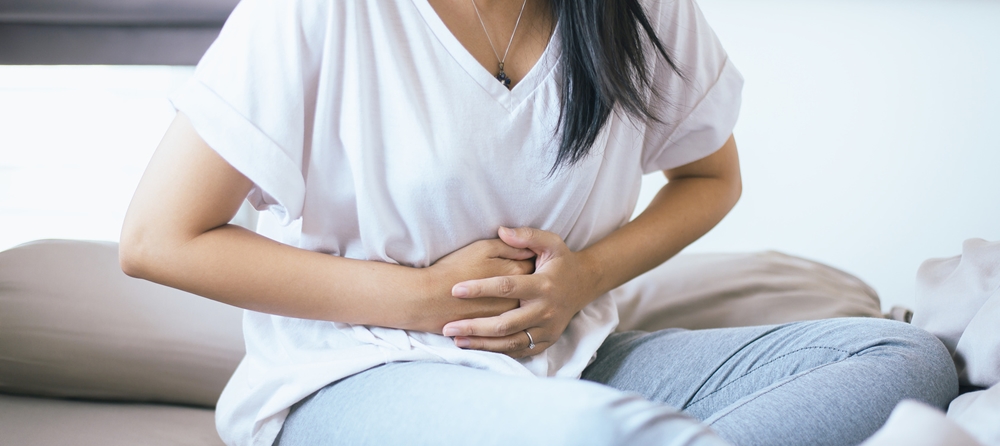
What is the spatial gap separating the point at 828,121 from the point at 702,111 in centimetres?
91

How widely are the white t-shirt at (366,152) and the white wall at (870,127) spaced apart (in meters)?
1.05

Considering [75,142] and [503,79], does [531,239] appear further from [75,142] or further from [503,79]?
[75,142]

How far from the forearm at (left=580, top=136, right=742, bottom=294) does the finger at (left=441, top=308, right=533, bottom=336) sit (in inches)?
5.7

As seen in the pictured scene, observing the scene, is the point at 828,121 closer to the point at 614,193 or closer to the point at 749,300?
the point at 749,300

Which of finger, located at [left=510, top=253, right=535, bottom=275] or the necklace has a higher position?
→ the necklace

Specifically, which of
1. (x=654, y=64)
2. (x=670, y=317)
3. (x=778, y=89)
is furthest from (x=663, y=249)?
(x=778, y=89)

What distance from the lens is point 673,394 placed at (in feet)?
2.54

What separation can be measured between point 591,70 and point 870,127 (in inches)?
45.4

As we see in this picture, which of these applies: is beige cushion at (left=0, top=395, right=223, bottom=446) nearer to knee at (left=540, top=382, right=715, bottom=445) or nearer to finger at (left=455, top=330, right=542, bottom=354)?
finger at (left=455, top=330, right=542, bottom=354)

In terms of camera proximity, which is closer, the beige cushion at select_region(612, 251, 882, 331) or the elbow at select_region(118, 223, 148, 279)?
the elbow at select_region(118, 223, 148, 279)

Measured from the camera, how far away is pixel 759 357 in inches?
30.2

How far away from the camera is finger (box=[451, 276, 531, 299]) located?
70cm

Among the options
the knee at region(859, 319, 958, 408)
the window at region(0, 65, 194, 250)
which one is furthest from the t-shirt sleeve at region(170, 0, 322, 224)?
the window at region(0, 65, 194, 250)

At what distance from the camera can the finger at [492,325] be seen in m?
0.71
